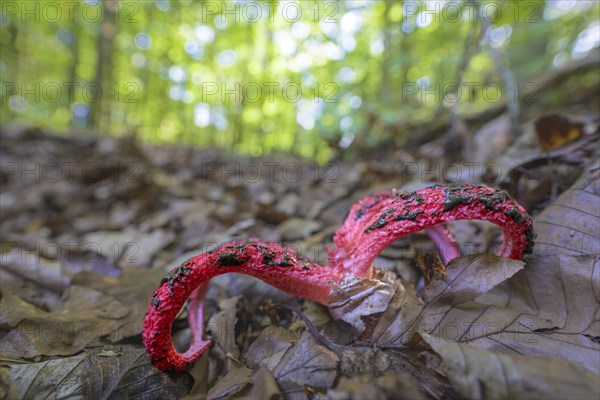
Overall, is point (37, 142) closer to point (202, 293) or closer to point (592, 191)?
point (202, 293)

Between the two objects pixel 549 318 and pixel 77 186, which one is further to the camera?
pixel 77 186

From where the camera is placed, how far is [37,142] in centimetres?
689

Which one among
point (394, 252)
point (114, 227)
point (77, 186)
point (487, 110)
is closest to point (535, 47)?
point (487, 110)

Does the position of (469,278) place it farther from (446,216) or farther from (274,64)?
(274,64)

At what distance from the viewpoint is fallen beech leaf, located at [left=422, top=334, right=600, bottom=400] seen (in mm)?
1007

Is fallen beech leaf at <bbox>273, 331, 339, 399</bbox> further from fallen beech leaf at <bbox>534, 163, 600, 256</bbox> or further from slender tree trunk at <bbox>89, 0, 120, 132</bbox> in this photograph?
slender tree trunk at <bbox>89, 0, 120, 132</bbox>

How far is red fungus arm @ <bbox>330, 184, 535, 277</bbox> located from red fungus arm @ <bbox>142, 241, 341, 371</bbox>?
219 millimetres

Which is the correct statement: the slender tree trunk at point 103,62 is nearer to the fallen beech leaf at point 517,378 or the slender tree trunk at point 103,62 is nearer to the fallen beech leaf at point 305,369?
the fallen beech leaf at point 305,369

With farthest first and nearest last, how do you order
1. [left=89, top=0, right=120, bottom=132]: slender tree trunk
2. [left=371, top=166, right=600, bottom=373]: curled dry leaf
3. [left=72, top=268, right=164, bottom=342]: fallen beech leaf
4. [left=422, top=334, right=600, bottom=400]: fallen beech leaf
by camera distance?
[left=89, top=0, right=120, bottom=132]: slender tree trunk → [left=72, top=268, right=164, bottom=342]: fallen beech leaf → [left=371, top=166, right=600, bottom=373]: curled dry leaf → [left=422, top=334, right=600, bottom=400]: fallen beech leaf

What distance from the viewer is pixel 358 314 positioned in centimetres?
151

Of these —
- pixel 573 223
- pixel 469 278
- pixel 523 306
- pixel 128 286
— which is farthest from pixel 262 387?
pixel 573 223

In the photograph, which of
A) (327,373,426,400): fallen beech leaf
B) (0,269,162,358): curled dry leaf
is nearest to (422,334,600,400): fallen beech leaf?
(327,373,426,400): fallen beech leaf

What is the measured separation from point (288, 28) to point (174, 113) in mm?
11674

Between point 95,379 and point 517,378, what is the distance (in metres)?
1.48
